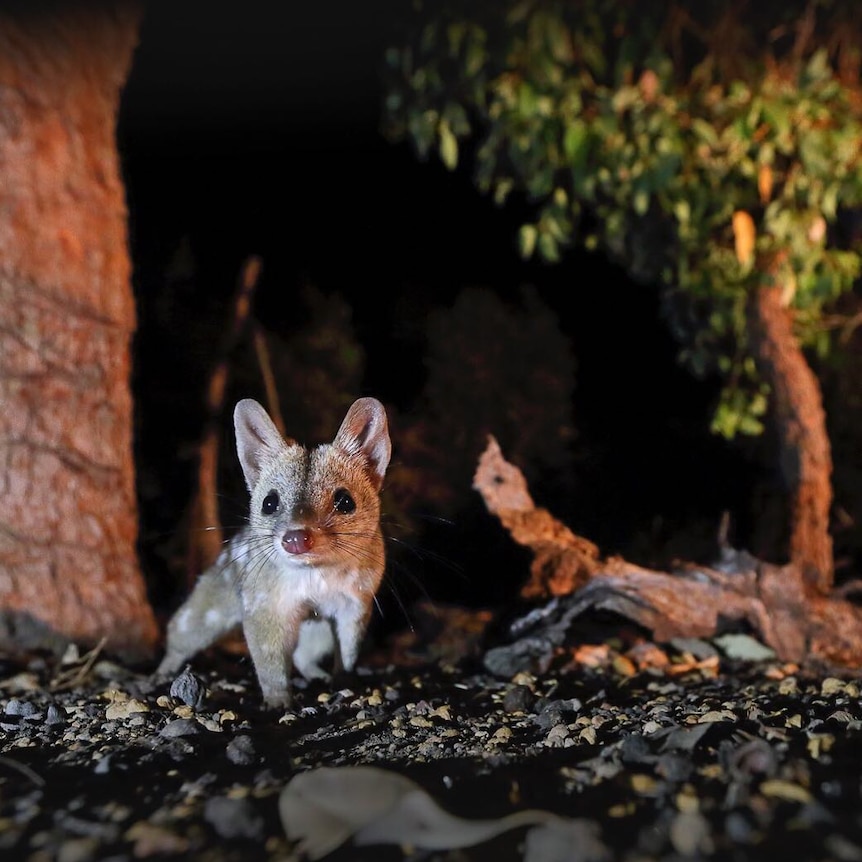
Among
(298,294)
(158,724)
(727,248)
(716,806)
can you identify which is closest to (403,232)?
(298,294)

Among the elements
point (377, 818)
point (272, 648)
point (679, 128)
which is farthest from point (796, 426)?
point (377, 818)

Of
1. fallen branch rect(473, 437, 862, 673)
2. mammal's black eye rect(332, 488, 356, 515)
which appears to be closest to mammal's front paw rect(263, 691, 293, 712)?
mammal's black eye rect(332, 488, 356, 515)

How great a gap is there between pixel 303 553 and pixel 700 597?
218cm

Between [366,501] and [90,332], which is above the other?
[90,332]

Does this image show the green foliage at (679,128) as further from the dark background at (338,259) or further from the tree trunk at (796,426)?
the dark background at (338,259)

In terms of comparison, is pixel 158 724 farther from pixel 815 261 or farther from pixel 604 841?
pixel 815 261

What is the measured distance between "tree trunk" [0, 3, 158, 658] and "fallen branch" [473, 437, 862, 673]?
6.32 feet

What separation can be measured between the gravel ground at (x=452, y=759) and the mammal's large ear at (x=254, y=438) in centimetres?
92

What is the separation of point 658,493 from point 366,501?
3.33m

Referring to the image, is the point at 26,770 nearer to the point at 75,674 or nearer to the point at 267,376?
the point at 75,674

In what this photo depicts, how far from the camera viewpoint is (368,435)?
3.51m

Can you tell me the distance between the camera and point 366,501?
350 cm

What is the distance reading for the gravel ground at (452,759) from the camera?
1.94m

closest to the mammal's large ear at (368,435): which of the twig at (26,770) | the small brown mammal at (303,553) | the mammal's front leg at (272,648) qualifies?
the small brown mammal at (303,553)
